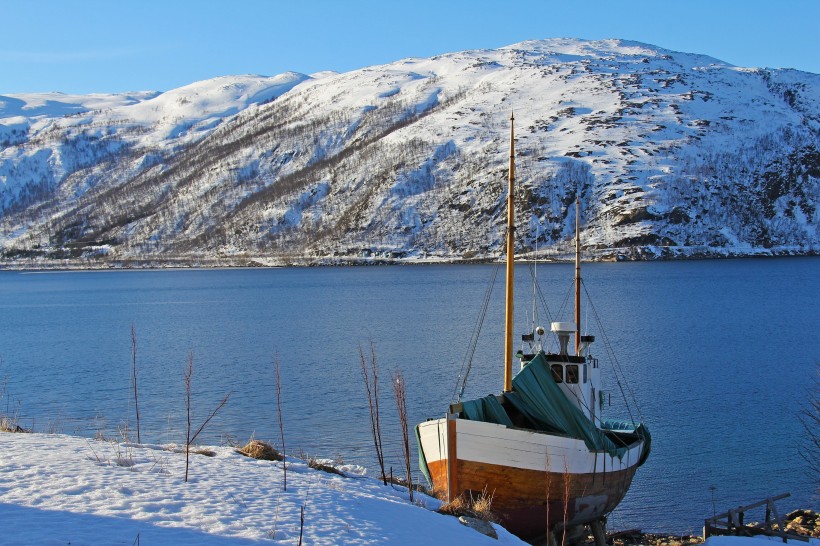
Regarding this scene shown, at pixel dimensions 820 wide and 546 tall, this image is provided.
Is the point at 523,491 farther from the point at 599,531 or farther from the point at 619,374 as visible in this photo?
the point at 619,374

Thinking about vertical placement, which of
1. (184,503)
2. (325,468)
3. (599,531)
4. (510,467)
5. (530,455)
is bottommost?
(599,531)

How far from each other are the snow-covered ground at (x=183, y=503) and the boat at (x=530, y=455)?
424 cm

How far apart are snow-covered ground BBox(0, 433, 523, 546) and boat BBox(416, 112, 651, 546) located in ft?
13.9

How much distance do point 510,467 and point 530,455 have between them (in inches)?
22.1

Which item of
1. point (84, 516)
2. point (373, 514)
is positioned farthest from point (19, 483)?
point (373, 514)

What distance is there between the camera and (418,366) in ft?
159

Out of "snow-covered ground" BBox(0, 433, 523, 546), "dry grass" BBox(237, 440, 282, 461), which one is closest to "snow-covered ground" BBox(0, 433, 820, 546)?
"snow-covered ground" BBox(0, 433, 523, 546)

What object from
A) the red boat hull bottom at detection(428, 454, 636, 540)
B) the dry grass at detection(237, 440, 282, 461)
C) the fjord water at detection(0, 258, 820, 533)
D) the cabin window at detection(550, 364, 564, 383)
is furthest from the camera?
the fjord water at detection(0, 258, 820, 533)

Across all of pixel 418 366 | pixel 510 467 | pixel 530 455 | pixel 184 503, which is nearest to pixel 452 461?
pixel 510 467

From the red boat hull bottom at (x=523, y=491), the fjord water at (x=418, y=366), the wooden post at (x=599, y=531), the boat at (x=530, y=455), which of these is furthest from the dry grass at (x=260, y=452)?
the fjord water at (x=418, y=366)

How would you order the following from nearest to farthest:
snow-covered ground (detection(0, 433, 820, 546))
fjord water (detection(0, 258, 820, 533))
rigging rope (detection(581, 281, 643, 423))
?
snow-covered ground (detection(0, 433, 820, 546)) → fjord water (detection(0, 258, 820, 533)) → rigging rope (detection(581, 281, 643, 423))

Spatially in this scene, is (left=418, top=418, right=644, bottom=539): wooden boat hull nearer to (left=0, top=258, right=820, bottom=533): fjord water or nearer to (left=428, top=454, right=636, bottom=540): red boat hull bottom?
(left=428, top=454, right=636, bottom=540): red boat hull bottom

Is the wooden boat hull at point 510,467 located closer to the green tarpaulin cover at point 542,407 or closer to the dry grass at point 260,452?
the green tarpaulin cover at point 542,407

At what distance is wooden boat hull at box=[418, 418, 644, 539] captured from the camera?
64.2 feet
